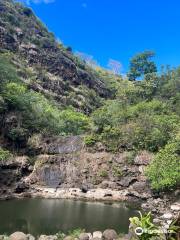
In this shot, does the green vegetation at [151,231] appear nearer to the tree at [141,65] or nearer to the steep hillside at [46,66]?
the steep hillside at [46,66]

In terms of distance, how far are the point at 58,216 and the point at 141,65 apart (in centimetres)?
8732

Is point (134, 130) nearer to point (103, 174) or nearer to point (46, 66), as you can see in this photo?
point (103, 174)

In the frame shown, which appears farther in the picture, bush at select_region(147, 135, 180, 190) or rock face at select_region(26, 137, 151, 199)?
rock face at select_region(26, 137, 151, 199)

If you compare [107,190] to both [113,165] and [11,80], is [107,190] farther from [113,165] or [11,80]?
[11,80]

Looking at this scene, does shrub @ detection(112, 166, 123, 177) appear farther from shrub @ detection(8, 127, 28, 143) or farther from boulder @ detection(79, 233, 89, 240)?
boulder @ detection(79, 233, 89, 240)

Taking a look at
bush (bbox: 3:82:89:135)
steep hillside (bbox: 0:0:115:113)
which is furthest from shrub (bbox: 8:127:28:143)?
steep hillside (bbox: 0:0:115:113)

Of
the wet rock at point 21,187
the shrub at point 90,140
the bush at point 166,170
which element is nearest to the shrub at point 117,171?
the bush at point 166,170

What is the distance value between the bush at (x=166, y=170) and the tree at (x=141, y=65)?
2601 inches

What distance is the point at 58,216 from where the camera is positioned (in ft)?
124

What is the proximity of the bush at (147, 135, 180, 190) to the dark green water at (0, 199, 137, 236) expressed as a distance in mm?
6041

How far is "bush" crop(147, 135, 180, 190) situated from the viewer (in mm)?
48188

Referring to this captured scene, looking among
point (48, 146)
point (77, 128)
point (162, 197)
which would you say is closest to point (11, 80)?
point (77, 128)

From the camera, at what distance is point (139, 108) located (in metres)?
71.0

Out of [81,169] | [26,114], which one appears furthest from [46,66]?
[81,169]
